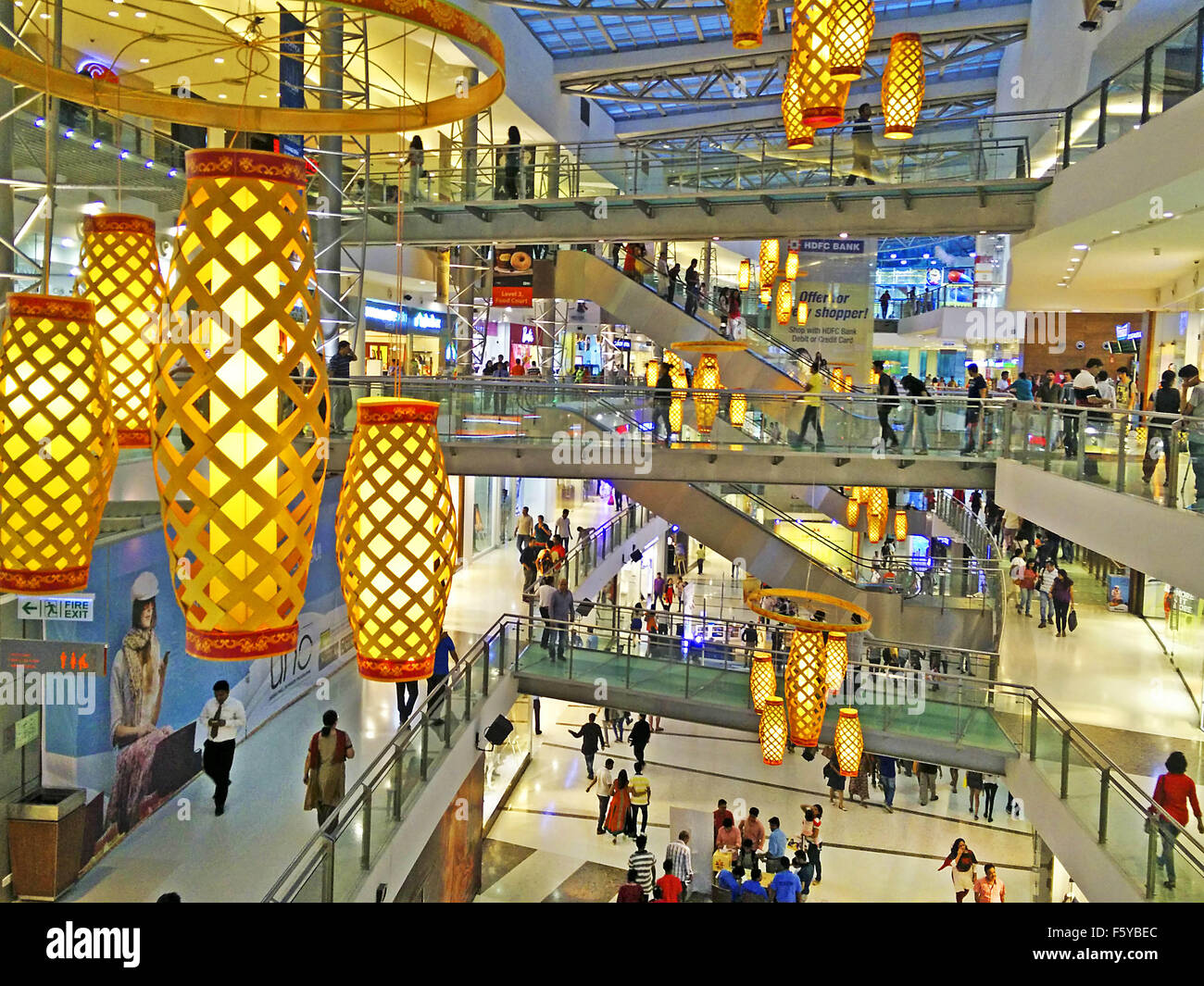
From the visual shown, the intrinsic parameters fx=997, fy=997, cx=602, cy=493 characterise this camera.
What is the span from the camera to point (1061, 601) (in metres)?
17.4

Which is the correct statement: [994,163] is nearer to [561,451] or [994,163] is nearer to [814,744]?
[561,451]

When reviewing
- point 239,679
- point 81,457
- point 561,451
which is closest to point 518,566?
point 561,451

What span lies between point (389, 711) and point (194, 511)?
11.4 meters

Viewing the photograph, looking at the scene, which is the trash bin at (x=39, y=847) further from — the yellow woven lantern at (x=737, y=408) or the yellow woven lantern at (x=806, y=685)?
the yellow woven lantern at (x=737, y=408)

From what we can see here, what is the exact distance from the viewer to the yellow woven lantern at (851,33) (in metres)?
4.55

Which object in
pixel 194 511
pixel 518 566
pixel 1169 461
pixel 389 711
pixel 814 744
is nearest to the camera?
pixel 194 511

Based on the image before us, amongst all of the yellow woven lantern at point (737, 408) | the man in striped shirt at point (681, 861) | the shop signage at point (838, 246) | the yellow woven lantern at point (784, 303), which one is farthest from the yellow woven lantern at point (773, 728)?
the shop signage at point (838, 246)

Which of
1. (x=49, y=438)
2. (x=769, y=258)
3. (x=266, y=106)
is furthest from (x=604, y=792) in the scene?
(x=266, y=106)

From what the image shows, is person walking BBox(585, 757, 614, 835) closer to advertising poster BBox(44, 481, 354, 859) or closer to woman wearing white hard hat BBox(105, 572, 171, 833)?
advertising poster BBox(44, 481, 354, 859)

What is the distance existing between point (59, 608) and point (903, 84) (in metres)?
7.86

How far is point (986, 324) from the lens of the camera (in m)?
26.1

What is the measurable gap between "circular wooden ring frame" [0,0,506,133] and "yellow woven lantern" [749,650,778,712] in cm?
922

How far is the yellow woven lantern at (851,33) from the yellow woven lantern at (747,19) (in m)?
1.26

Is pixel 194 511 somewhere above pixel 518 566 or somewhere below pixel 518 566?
above
